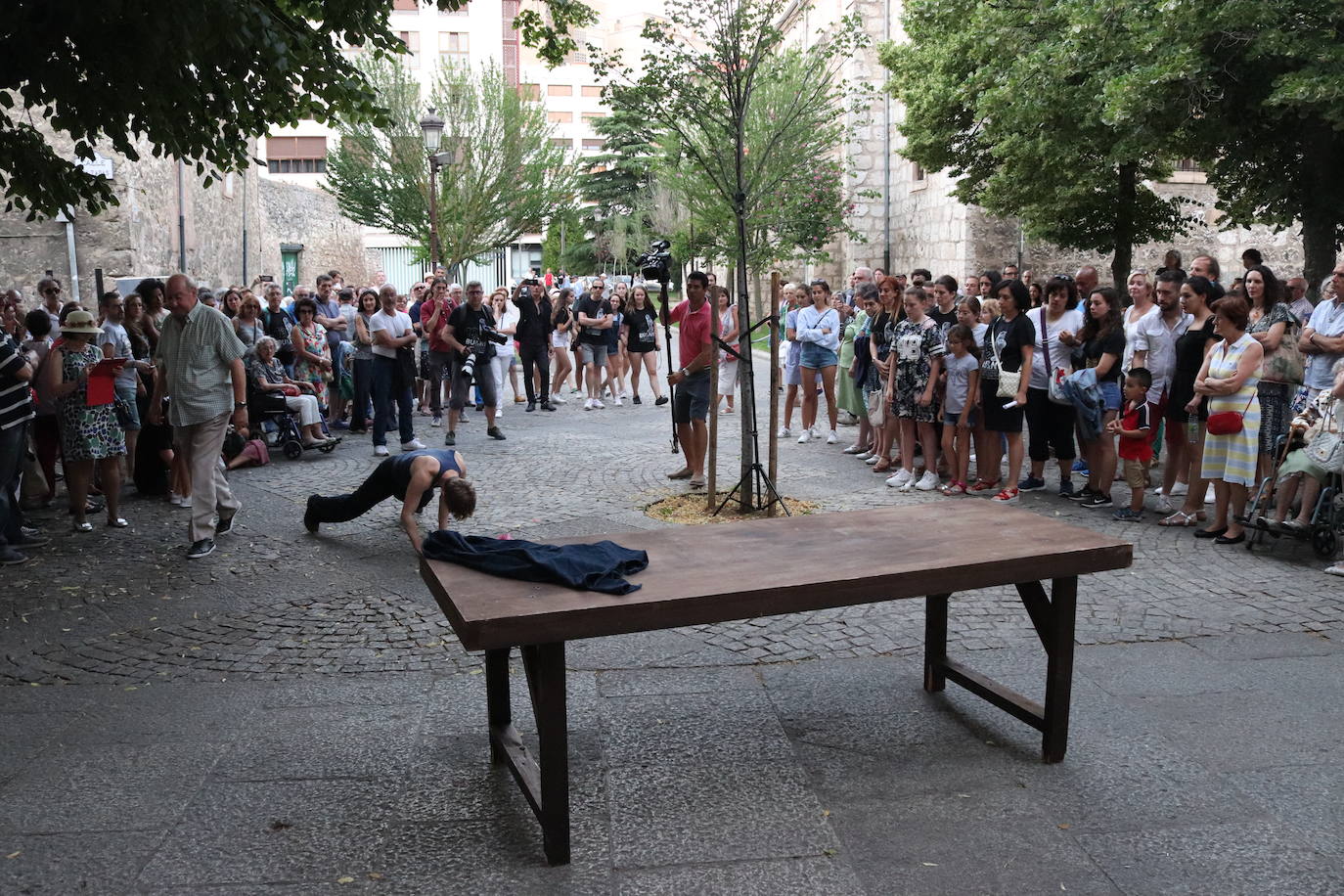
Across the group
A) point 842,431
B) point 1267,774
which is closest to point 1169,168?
point 842,431

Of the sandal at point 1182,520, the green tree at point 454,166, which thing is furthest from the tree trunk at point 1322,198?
the green tree at point 454,166

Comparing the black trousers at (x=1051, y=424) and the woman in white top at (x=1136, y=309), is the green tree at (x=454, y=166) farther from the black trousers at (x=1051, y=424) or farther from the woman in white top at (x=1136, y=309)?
the woman in white top at (x=1136, y=309)

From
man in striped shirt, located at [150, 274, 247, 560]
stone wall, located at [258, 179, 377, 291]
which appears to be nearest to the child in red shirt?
man in striped shirt, located at [150, 274, 247, 560]

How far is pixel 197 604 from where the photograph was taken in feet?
21.2

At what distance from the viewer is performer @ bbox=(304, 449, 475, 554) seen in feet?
22.2

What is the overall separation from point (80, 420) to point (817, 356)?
7.15m

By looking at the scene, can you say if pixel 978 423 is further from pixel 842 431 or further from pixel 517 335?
pixel 517 335

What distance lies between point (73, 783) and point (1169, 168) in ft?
67.0

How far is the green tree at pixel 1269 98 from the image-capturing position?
11828mm

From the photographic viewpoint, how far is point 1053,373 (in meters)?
9.19

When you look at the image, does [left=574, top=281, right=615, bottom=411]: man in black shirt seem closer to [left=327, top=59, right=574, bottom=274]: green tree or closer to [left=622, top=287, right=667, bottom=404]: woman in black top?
[left=622, top=287, right=667, bottom=404]: woman in black top

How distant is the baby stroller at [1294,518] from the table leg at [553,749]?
5666 mm

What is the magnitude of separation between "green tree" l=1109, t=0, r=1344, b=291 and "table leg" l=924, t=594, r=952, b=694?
31.0 ft

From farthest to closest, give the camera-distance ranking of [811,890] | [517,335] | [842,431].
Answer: [517,335] < [842,431] < [811,890]
